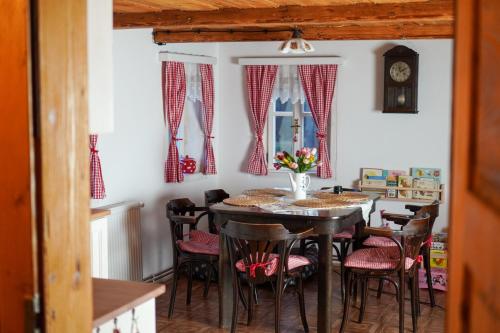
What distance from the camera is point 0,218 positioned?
5.92 feet

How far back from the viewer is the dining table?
4805 millimetres

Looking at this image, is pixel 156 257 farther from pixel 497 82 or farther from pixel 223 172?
pixel 497 82

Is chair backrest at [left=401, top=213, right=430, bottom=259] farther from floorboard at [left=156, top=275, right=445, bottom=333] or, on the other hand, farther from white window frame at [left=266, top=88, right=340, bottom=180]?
white window frame at [left=266, top=88, right=340, bottom=180]

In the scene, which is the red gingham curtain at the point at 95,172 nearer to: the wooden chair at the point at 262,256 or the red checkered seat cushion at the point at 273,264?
the wooden chair at the point at 262,256

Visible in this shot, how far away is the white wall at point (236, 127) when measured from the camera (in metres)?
6.17

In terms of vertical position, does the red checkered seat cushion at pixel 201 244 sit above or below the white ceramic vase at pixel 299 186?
below

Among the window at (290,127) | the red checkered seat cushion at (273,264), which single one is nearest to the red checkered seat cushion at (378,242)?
the red checkered seat cushion at (273,264)

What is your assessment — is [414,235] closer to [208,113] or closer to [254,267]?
[254,267]

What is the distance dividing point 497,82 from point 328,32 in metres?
5.83

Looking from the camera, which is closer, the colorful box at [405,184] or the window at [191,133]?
the colorful box at [405,184]

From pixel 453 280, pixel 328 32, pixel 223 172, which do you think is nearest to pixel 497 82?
pixel 453 280

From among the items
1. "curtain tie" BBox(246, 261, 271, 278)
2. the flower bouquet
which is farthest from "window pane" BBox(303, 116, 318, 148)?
"curtain tie" BBox(246, 261, 271, 278)

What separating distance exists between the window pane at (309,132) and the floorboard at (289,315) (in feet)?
5.71

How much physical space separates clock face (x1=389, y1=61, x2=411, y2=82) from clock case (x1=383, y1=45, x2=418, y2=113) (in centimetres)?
2
